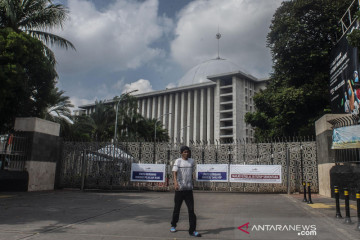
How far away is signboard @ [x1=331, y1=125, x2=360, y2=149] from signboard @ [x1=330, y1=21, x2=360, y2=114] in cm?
255

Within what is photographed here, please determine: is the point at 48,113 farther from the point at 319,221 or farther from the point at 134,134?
the point at 319,221

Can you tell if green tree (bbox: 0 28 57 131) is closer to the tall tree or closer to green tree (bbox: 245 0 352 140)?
the tall tree

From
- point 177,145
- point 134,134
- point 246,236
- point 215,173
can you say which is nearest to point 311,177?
point 215,173

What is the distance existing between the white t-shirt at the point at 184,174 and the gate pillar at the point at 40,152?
11.6 meters

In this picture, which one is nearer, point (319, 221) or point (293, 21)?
point (319, 221)

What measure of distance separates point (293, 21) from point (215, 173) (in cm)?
1548

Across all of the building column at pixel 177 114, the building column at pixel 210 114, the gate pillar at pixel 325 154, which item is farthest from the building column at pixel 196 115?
the gate pillar at pixel 325 154

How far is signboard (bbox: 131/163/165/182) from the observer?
53.3 ft

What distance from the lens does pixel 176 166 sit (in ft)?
20.6

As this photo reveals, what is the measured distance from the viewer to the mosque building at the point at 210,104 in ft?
268

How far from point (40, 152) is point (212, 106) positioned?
2901 inches

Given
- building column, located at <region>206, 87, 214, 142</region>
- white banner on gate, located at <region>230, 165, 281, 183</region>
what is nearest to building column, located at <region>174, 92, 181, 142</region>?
building column, located at <region>206, 87, 214, 142</region>

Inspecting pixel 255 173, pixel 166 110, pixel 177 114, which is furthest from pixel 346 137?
pixel 166 110

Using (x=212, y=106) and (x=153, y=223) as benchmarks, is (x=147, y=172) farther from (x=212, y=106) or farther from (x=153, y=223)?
(x=212, y=106)
